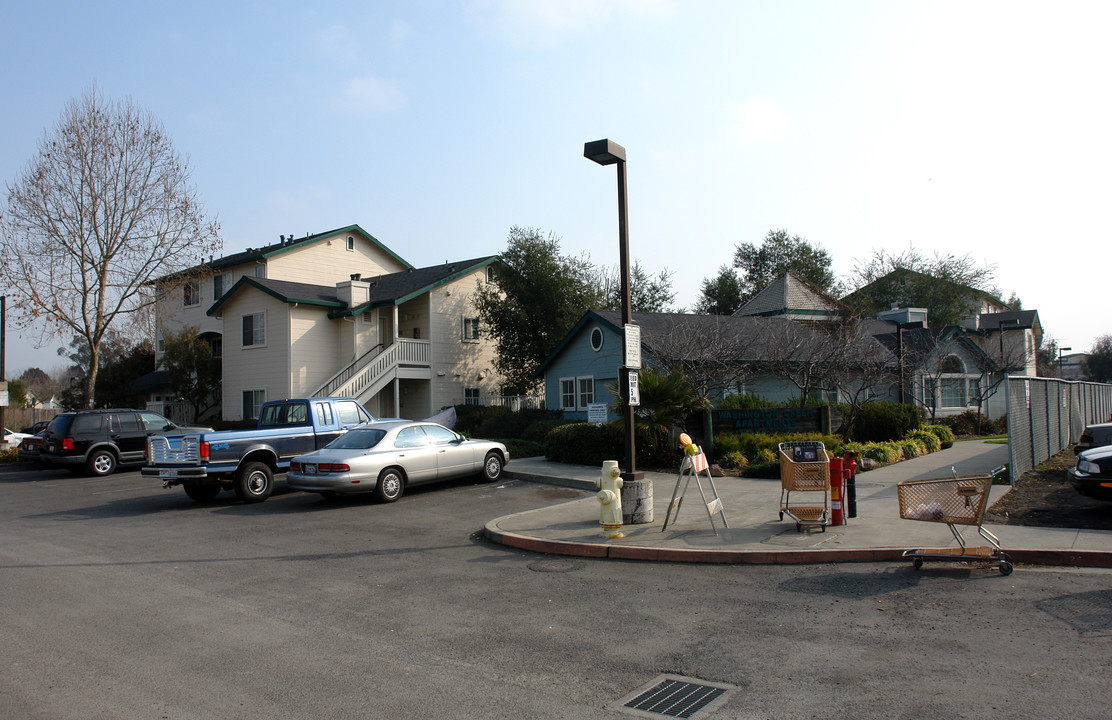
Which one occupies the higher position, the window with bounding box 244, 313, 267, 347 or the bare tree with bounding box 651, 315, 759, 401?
the window with bounding box 244, 313, 267, 347

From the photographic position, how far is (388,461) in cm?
1389

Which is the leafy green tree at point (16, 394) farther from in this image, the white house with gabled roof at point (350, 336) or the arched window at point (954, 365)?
the arched window at point (954, 365)

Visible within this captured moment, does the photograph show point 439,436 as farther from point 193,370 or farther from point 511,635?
point 193,370

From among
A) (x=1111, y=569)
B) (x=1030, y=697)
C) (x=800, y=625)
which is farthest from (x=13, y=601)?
(x=1111, y=569)

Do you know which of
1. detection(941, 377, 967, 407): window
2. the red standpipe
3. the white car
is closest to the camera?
the red standpipe

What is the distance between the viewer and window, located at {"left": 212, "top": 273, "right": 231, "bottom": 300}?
37062mm

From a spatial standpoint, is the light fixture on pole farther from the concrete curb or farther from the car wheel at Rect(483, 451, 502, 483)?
the car wheel at Rect(483, 451, 502, 483)

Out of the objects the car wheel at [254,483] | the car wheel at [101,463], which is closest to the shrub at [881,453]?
the car wheel at [254,483]

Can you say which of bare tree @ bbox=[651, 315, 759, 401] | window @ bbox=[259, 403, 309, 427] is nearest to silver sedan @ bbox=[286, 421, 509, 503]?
window @ bbox=[259, 403, 309, 427]

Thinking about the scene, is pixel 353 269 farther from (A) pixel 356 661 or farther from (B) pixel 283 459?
(A) pixel 356 661

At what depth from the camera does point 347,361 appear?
3120 centimetres

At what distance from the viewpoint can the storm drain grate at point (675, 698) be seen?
15.1 feet

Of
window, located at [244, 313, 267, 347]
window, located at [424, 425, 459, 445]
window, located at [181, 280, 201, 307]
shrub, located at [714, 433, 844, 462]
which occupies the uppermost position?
window, located at [181, 280, 201, 307]

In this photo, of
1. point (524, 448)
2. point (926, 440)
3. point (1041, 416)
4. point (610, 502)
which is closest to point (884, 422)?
point (926, 440)
